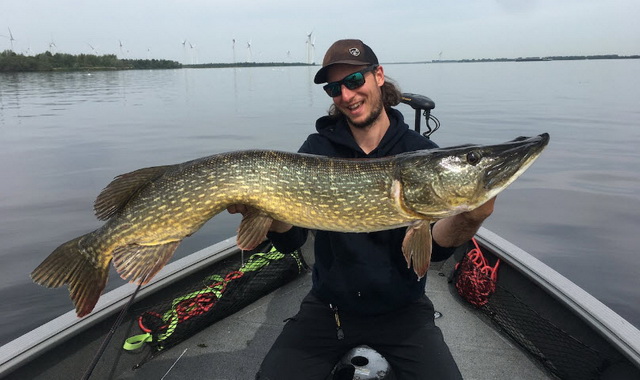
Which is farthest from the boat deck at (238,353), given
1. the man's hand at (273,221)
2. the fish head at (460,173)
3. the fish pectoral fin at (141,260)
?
the fish head at (460,173)

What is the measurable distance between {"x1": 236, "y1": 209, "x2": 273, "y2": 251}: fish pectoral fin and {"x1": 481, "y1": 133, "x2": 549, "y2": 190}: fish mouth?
1004 mm

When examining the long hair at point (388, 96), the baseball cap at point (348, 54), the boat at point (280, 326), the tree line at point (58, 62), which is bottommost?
the boat at point (280, 326)

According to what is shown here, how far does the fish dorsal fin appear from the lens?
190 centimetres

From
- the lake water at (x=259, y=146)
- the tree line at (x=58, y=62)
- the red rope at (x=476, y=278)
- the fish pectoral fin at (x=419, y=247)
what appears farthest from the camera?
the tree line at (x=58, y=62)

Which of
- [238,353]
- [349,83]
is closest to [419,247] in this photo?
[349,83]

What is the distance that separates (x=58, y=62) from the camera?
200 feet

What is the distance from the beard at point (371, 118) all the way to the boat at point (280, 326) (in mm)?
1126

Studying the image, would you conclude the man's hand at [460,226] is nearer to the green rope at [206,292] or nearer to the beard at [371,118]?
the beard at [371,118]

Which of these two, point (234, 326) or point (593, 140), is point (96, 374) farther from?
point (593, 140)

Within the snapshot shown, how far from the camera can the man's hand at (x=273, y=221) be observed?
77.7 inches

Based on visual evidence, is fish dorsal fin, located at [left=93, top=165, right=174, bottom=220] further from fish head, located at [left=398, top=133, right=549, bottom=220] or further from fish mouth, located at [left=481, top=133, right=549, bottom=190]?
fish mouth, located at [left=481, top=133, right=549, bottom=190]

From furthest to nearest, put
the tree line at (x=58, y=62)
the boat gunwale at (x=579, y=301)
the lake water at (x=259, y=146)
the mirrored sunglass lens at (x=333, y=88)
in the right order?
the tree line at (x=58, y=62), the lake water at (x=259, y=146), the mirrored sunglass lens at (x=333, y=88), the boat gunwale at (x=579, y=301)

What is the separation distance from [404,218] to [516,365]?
131cm

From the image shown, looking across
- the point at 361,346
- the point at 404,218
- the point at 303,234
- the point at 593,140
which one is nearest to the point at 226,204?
the point at 303,234
